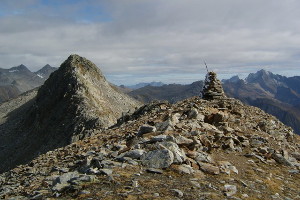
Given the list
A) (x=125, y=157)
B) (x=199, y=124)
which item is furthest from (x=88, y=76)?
(x=125, y=157)

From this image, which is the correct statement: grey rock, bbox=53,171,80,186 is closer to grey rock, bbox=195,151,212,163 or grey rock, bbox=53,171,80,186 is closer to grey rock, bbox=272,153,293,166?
grey rock, bbox=195,151,212,163

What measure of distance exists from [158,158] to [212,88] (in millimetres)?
21737

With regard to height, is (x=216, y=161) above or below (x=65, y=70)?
below

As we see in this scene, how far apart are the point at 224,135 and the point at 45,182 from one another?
11.9m

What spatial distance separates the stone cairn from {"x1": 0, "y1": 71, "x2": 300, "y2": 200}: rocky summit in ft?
30.4

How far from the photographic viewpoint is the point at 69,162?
1844 cm

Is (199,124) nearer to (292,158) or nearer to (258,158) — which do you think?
(258,158)

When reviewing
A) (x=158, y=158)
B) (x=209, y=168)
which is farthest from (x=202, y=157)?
(x=158, y=158)

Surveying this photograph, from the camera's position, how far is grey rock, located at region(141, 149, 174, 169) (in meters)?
15.5

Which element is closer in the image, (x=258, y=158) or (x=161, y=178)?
(x=161, y=178)

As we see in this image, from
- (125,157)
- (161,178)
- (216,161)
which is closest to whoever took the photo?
(161,178)

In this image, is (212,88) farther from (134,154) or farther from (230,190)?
(230,190)

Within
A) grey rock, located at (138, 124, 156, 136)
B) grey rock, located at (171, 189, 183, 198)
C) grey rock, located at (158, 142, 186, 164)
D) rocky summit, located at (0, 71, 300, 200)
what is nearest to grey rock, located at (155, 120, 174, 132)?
rocky summit, located at (0, 71, 300, 200)

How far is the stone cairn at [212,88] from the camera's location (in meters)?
34.8
